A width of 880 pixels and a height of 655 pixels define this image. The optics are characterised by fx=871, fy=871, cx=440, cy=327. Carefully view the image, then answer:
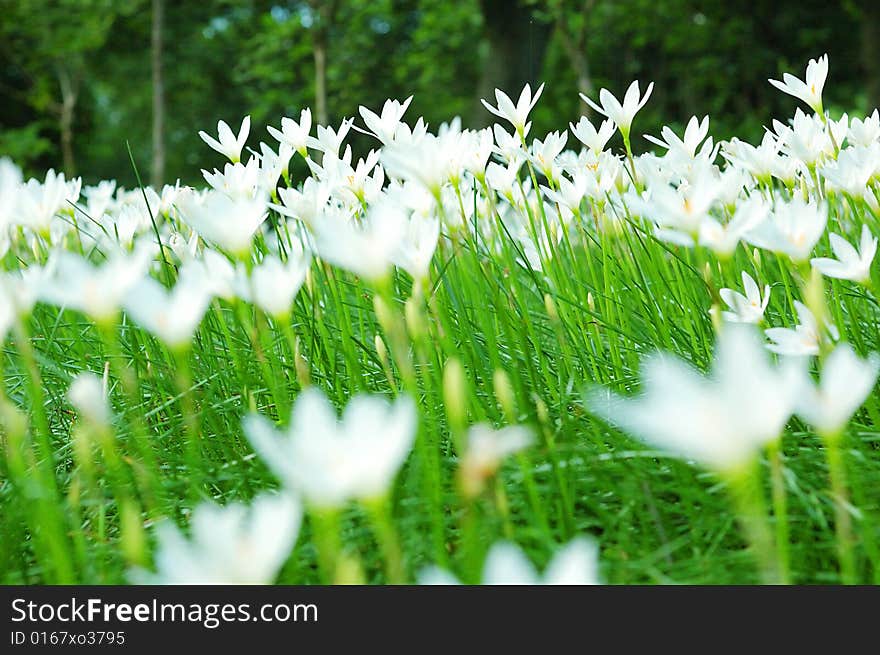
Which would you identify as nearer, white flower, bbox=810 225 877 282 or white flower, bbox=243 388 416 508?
white flower, bbox=243 388 416 508

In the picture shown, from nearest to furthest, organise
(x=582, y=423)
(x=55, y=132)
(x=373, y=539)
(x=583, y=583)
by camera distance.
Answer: (x=583, y=583) < (x=373, y=539) < (x=582, y=423) < (x=55, y=132)

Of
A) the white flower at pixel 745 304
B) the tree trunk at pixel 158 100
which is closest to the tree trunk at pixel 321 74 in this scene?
the tree trunk at pixel 158 100

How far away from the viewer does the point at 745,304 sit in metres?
1.23

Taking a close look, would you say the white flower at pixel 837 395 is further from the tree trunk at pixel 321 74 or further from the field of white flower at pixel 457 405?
→ the tree trunk at pixel 321 74

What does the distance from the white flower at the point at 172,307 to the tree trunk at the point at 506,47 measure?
6.80 meters

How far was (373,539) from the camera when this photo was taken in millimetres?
1005

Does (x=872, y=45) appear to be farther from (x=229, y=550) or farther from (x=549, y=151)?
(x=229, y=550)

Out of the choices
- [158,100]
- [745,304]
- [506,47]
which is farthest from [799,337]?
[158,100]

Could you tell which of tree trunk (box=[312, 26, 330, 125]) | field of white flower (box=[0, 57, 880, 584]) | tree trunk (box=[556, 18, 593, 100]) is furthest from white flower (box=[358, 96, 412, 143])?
tree trunk (box=[556, 18, 593, 100])

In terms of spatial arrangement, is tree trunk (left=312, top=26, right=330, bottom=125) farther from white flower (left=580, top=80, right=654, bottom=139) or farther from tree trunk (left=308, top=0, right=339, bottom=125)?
white flower (left=580, top=80, right=654, bottom=139)

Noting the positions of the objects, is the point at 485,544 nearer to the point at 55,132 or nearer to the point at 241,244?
the point at 241,244

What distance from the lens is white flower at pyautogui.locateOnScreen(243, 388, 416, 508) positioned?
1.74 ft
